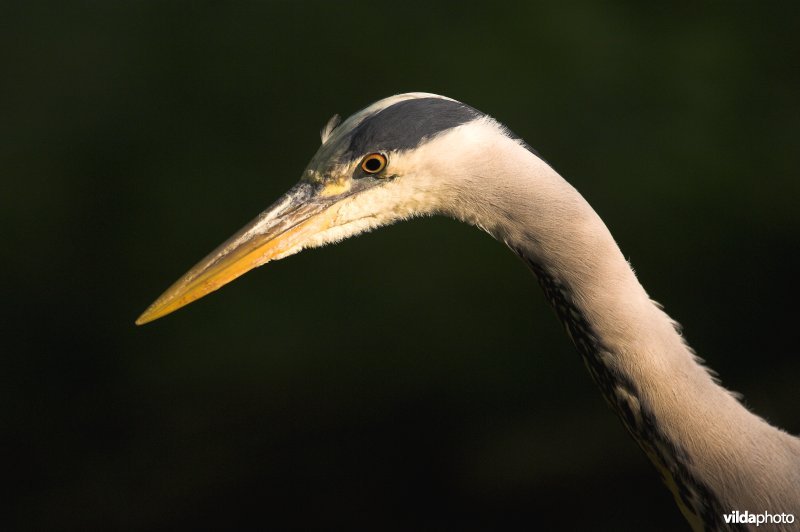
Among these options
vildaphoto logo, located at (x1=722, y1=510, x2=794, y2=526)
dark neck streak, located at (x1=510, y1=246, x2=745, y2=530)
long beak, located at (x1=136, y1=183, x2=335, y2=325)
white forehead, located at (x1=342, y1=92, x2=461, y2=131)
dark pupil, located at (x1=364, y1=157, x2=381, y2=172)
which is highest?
white forehead, located at (x1=342, y1=92, x2=461, y2=131)

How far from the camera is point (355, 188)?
120cm

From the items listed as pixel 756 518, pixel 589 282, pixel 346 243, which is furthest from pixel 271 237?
pixel 346 243

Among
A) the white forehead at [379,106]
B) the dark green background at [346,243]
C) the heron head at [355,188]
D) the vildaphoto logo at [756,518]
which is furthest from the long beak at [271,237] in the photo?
the dark green background at [346,243]

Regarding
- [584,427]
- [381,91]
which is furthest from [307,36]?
[584,427]

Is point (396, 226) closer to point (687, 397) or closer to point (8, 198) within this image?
point (8, 198)

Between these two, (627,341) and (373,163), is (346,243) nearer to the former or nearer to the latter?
(373,163)

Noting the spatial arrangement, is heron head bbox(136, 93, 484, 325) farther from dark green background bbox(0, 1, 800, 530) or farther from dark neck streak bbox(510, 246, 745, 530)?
dark green background bbox(0, 1, 800, 530)

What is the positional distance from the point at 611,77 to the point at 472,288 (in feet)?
2.79

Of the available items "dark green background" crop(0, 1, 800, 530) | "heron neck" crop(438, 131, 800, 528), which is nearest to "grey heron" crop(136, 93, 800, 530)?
"heron neck" crop(438, 131, 800, 528)

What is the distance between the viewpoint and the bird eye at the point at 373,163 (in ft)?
3.78

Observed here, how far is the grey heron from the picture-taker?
1071 mm

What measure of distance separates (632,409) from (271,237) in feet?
1.79

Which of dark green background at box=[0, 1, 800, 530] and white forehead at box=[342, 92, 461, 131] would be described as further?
dark green background at box=[0, 1, 800, 530]

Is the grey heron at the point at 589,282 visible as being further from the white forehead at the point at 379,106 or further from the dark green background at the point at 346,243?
the dark green background at the point at 346,243
